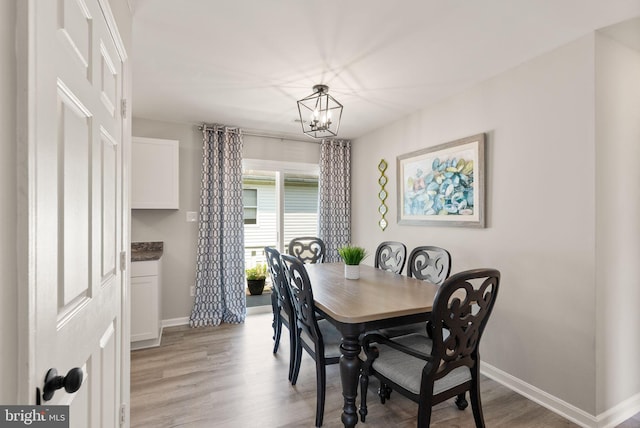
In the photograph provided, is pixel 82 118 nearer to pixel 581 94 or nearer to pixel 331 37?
pixel 331 37

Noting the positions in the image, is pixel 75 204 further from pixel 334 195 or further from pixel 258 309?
pixel 334 195

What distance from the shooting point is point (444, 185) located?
9.57 ft

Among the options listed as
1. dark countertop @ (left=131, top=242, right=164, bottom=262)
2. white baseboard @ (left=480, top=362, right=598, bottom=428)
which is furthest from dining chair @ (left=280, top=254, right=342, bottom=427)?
dark countertop @ (left=131, top=242, right=164, bottom=262)

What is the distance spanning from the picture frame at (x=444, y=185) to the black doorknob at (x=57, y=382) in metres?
2.72

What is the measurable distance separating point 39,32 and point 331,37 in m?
1.70

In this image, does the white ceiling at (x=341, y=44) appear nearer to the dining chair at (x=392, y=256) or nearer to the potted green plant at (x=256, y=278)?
the dining chair at (x=392, y=256)

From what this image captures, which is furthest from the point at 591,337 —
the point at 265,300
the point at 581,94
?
the point at 265,300

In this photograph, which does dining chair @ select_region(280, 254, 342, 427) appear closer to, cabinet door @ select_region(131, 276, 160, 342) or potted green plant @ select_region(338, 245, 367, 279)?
potted green plant @ select_region(338, 245, 367, 279)

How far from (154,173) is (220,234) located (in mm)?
1028

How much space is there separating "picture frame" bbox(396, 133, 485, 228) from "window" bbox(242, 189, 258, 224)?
197 cm

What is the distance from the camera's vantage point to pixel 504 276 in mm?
2396

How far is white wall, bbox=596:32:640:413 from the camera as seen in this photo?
1895 mm

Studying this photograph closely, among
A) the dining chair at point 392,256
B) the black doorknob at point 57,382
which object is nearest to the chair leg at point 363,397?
the dining chair at point 392,256

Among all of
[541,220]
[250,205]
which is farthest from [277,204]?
[541,220]
